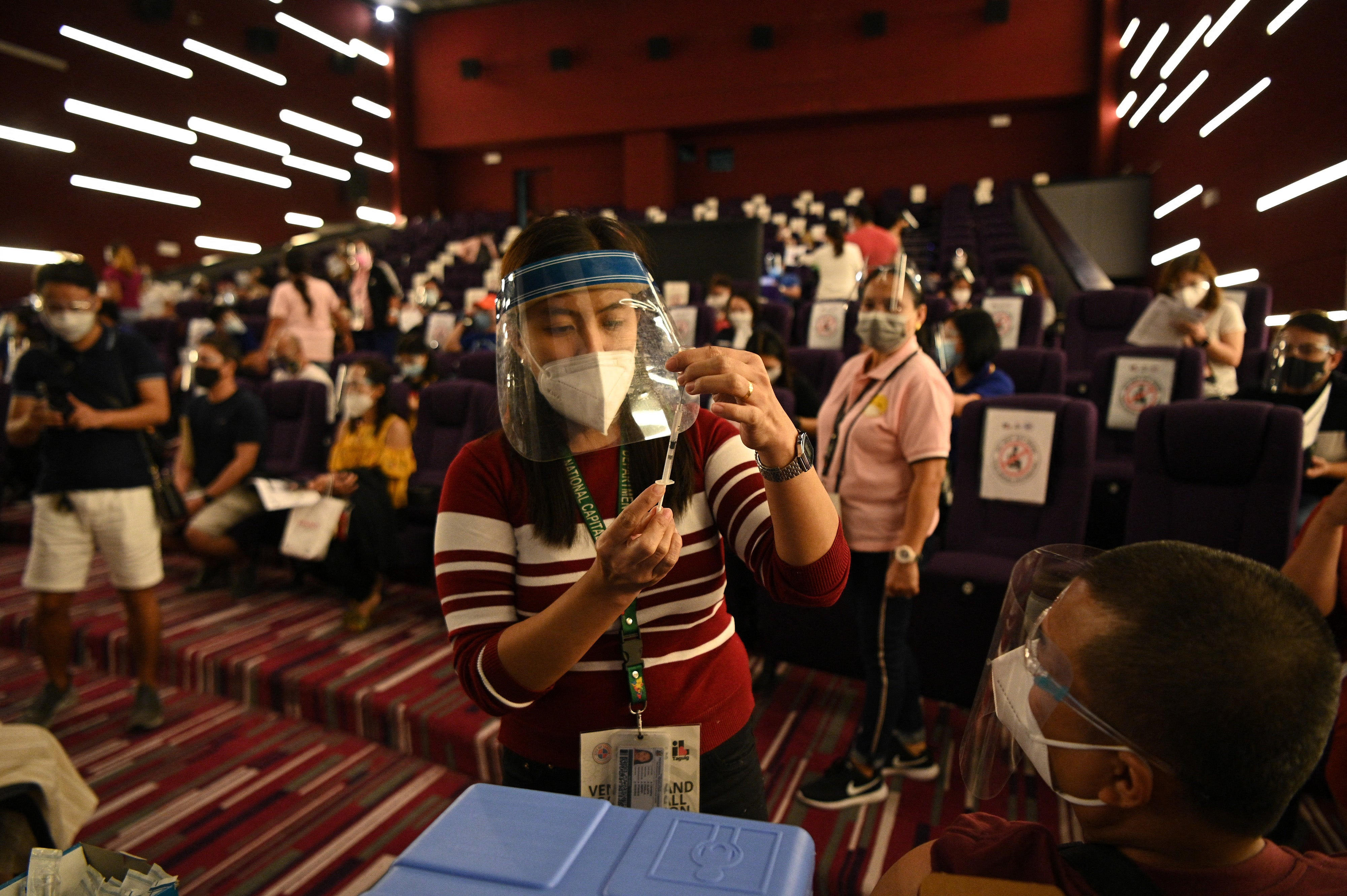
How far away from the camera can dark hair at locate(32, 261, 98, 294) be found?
2.22m

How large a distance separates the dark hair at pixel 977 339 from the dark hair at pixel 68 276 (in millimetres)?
2911

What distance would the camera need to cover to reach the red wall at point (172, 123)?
30.7ft

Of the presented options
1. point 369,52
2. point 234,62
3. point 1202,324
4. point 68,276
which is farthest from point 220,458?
point 369,52

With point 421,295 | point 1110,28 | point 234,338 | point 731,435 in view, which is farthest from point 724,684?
point 1110,28

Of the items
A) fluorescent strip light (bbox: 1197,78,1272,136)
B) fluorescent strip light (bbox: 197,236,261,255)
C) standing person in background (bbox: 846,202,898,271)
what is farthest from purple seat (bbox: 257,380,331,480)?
fluorescent strip light (bbox: 197,236,261,255)

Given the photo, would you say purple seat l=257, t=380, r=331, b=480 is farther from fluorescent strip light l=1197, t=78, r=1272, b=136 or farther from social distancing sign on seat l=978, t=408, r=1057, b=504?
fluorescent strip light l=1197, t=78, r=1272, b=136

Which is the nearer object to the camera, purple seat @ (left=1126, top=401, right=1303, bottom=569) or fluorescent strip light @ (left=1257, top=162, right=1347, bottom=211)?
purple seat @ (left=1126, top=401, right=1303, bottom=569)

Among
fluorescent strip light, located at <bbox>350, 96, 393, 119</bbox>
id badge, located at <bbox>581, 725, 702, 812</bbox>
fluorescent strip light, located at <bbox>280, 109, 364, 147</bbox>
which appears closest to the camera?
id badge, located at <bbox>581, 725, 702, 812</bbox>

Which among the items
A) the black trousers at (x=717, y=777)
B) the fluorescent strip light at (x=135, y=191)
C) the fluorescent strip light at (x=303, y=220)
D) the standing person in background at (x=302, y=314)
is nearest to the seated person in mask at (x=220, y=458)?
the standing person in background at (x=302, y=314)

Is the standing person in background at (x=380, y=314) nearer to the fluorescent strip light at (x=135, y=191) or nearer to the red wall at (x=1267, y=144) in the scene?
the fluorescent strip light at (x=135, y=191)

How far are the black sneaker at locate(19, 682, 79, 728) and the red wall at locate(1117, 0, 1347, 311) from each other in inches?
265

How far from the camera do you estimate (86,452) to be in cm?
233

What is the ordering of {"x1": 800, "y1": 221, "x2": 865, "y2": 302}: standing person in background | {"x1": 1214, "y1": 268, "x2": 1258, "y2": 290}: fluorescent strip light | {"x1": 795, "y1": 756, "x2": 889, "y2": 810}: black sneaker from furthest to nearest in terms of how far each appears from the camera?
{"x1": 1214, "y1": 268, "x2": 1258, "y2": 290}: fluorescent strip light < {"x1": 800, "y1": 221, "x2": 865, "y2": 302}: standing person in background < {"x1": 795, "y1": 756, "x2": 889, "y2": 810}: black sneaker

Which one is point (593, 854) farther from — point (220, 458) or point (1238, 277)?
point (1238, 277)
